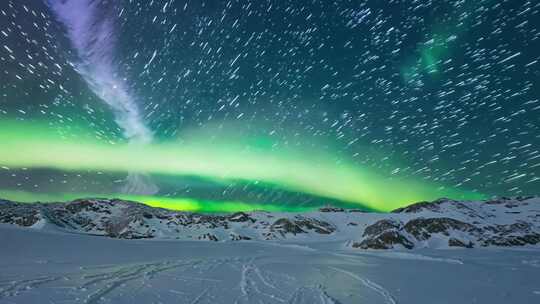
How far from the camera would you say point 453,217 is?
115 meters

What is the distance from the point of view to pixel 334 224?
179m

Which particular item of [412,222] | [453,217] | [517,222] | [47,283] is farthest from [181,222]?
[47,283]

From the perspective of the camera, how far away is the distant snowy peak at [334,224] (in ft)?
322

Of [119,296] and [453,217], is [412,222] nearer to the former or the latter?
[453,217]

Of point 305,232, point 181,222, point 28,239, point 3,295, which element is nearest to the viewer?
point 3,295

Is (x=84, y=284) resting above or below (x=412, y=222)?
below

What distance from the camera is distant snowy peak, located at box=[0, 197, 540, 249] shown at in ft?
322

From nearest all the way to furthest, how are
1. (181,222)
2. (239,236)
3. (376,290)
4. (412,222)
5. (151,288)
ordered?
(151,288)
(376,290)
(412,222)
(239,236)
(181,222)

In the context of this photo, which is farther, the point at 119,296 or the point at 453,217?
the point at 453,217

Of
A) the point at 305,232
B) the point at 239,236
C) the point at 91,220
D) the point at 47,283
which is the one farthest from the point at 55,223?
the point at 47,283

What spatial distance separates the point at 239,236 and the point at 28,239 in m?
101

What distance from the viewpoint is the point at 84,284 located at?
1769 centimetres

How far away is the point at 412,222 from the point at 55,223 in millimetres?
146679

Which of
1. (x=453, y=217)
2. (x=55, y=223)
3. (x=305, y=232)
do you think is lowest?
(x=55, y=223)
